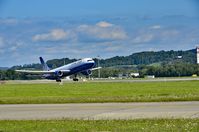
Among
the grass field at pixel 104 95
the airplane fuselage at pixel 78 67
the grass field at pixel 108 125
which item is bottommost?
the grass field at pixel 108 125

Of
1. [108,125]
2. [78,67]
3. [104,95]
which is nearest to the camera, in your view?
[108,125]

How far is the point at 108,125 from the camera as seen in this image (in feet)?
57.1

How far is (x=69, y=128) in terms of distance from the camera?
1681cm

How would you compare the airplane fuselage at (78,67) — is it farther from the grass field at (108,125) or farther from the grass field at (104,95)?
the grass field at (108,125)

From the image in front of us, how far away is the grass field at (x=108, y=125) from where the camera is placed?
16047mm

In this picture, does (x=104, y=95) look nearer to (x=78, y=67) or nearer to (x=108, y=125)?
(x=108, y=125)

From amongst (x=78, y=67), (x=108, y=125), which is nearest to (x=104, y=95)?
(x=108, y=125)

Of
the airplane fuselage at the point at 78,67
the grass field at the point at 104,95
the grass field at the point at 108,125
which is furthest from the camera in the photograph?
the airplane fuselage at the point at 78,67

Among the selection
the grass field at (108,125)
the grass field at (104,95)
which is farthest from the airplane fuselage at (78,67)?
the grass field at (108,125)

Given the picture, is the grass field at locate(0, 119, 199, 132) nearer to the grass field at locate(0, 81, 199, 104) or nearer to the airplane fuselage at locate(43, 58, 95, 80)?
the grass field at locate(0, 81, 199, 104)

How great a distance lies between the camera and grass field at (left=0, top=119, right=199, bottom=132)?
16047mm

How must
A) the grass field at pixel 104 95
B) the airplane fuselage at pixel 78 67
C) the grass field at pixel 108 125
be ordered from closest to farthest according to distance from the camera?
1. the grass field at pixel 108 125
2. the grass field at pixel 104 95
3. the airplane fuselage at pixel 78 67

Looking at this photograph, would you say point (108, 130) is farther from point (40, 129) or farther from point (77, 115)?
point (77, 115)

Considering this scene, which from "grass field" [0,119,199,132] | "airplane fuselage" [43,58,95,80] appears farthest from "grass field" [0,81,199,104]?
"airplane fuselage" [43,58,95,80]
